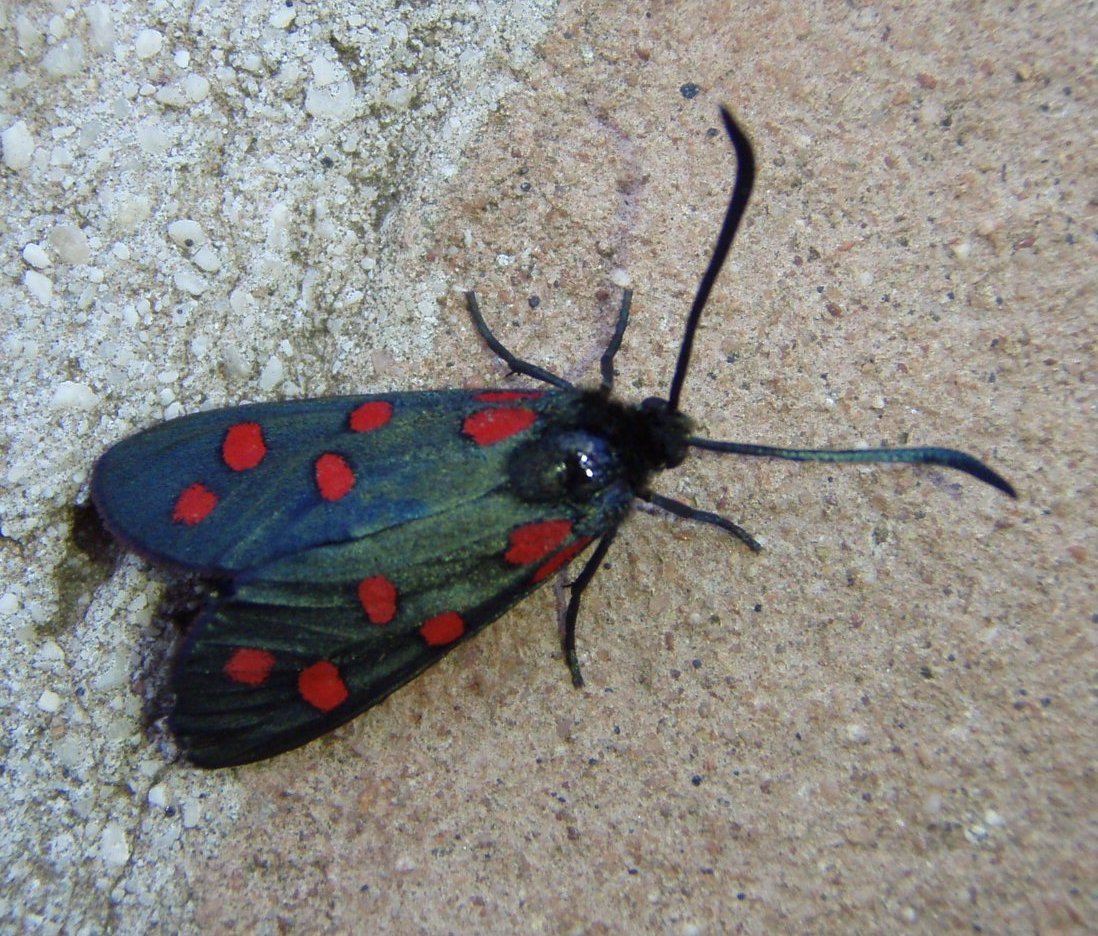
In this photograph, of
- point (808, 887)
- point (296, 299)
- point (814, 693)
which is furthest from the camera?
point (296, 299)

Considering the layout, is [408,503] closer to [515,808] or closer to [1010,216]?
[515,808]

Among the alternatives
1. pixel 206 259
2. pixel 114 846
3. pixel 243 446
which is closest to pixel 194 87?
pixel 206 259

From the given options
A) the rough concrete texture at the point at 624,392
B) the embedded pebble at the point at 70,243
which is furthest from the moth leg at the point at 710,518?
the embedded pebble at the point at 70,243

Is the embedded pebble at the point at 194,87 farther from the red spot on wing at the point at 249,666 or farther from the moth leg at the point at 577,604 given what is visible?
the moth leg at the point at 577,604

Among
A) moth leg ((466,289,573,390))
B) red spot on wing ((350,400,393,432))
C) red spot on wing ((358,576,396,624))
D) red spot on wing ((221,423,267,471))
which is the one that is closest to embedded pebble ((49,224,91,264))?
red spot on wing ((221,423,267,471))

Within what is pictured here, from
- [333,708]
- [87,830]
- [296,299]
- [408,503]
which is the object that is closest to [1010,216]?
[408,503]

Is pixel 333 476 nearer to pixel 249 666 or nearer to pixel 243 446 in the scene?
pixel 243 446
